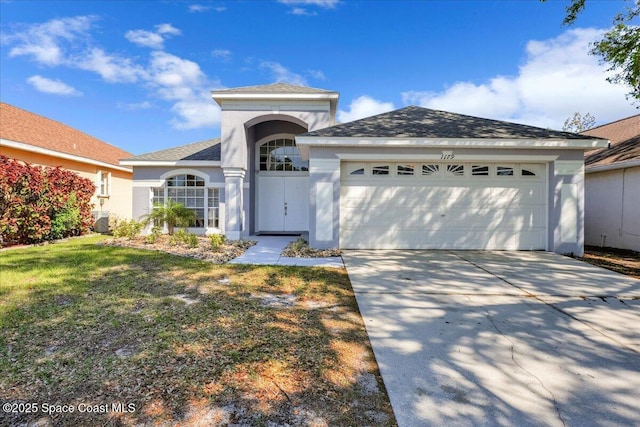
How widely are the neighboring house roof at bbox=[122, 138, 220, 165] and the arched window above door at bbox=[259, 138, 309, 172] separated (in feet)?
6.23

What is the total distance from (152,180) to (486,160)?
12.2 m

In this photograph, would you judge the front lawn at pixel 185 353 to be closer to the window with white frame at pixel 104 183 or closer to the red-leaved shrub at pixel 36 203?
the red-leaved shrub at pixel 36 203

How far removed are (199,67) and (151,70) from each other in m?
2.61

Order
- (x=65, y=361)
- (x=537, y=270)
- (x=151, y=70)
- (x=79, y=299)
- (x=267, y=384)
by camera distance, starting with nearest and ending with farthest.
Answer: (x=267, y=384) < (x=65, y=361) < (x=79, y=299) < (x=537, y=270) < (x=151, y=70)

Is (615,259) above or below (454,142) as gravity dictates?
below

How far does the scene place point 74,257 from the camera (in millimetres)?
8000

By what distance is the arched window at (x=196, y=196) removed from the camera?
1285 cm

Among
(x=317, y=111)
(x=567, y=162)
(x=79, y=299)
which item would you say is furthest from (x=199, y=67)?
(x=567, y=162)

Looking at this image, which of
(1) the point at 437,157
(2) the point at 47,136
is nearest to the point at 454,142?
(1) the point at 437,157

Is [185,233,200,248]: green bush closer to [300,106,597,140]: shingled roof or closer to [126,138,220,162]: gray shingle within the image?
[126,138,220,162]: gray shingle

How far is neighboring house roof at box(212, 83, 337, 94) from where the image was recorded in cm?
1081

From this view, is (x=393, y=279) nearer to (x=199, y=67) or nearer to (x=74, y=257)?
(x=74, y=257)

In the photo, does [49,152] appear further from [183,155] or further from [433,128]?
[433,128]

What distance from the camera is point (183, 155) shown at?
43.4 ft
